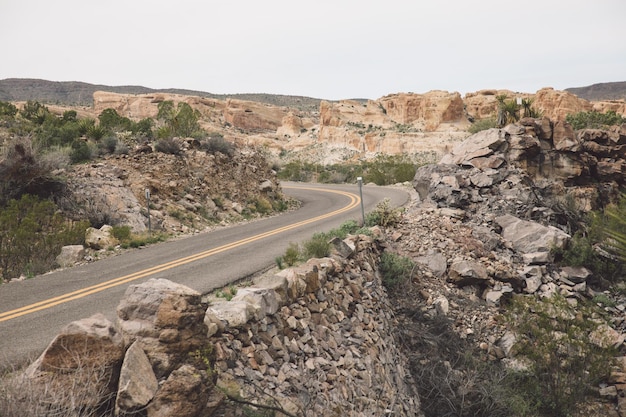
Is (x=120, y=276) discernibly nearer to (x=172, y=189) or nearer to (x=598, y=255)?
(x=172, y=189)

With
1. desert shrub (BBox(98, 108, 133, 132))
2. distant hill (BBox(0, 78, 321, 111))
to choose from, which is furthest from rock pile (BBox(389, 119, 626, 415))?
distant hill (BBox(0, 78, 321, 111))

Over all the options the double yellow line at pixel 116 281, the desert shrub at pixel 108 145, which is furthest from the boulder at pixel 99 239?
the desert shrub at pixel 108 145

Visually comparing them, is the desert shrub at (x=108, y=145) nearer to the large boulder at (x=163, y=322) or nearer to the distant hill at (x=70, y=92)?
the large boulder at (x=163, y=322)

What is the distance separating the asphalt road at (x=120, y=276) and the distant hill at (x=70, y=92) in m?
98.3

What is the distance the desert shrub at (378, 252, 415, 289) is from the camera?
10031mm

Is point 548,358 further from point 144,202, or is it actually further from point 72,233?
point 144,202

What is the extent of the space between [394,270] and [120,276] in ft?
19.9

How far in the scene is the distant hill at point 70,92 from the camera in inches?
3991

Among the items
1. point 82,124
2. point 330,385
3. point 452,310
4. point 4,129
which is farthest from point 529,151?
point 4,129

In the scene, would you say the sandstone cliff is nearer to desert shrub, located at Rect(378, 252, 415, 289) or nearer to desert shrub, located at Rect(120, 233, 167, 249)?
desert shrub, located at Rect(120, 233, 167, 249)

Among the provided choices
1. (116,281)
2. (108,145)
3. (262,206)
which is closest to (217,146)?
(262,206)

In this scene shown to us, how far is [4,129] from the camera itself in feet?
64.9

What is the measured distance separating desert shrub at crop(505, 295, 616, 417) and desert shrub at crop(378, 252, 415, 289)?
2.56 meters

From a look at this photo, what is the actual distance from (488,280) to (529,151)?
8.26m
